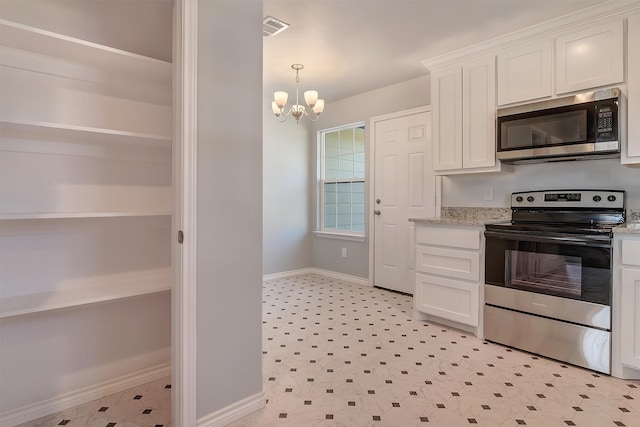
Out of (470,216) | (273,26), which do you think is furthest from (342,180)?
(273,26)

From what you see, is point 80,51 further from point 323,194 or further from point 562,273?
point 323,194

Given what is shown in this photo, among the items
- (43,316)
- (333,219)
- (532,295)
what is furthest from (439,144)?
(43,316)

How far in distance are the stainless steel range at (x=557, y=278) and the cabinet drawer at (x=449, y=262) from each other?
0.35 ft

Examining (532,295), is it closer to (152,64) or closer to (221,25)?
(221,25)

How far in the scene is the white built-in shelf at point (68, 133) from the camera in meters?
1.58

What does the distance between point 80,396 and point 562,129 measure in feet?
11.6

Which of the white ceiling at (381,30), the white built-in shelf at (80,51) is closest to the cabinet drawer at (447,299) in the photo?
the white ceiling at (381,30)

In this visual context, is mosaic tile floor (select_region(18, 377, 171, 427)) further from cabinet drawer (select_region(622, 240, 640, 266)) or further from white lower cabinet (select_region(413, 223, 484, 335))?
A: cabinet drawer (select_region(622, 240, 640, 266))

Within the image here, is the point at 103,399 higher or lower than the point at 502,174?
lower

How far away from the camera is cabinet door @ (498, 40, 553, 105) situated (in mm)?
2684

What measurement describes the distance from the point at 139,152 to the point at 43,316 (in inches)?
39.5

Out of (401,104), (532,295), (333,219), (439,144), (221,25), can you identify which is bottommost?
(532,295)

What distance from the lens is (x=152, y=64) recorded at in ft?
6.21

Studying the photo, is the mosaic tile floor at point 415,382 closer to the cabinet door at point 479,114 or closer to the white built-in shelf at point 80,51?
the cabinet door at point 479,114
